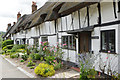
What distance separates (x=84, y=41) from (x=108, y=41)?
1.85m

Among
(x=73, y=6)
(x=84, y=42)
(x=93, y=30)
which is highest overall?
(x=73, y=6)

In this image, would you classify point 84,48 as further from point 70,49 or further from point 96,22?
point 96,22

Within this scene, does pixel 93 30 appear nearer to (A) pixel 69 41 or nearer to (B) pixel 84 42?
(B) pixel 84 42

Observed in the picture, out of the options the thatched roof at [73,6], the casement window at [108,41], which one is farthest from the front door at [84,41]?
the thatched roof at [73,6]

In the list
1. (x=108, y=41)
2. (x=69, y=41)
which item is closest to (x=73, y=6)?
(x=108, y=41)

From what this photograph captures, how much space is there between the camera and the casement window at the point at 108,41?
4545 millimetres

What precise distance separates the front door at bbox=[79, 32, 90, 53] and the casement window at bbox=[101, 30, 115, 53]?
3.91 feet

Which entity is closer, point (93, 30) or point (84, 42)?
point (93, 30)

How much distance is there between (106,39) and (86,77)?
2.16 metres

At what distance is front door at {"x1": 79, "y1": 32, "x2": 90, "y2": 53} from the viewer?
6.15 meters

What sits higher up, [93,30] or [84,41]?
[93,30]

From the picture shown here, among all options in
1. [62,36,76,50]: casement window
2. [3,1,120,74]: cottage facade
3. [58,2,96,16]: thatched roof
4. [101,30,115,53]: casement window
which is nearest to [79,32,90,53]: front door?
[3,1,120,74]: cottage facade

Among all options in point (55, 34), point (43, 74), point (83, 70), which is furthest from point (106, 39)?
point (55, 34)

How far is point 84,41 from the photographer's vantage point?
6.42m
